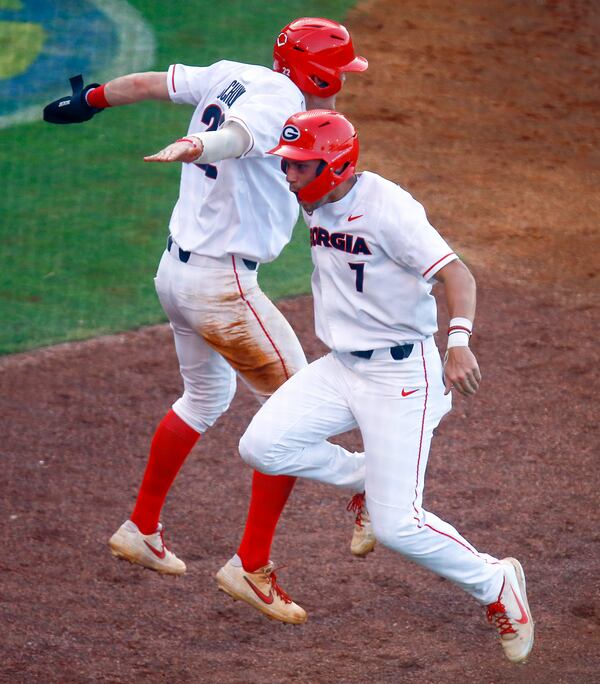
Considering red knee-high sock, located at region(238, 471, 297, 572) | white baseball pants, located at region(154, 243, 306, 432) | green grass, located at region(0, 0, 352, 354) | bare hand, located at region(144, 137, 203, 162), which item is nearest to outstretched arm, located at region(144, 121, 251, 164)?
bare hand, located at region(144, 137, 203, 162)

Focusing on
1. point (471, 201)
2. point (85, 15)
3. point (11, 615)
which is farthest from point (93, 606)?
point (85, 15)

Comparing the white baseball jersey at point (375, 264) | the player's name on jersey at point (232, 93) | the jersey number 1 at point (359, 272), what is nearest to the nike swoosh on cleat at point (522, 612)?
the white baseball jersey at point (375, 264)

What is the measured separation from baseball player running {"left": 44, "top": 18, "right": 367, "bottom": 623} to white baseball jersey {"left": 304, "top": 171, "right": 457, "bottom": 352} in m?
0.40

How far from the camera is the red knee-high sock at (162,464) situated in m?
5.18

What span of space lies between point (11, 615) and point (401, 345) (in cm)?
203

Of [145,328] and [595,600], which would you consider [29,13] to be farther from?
[595,600]

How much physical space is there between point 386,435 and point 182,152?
1231 mm

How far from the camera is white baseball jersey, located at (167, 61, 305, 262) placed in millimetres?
4652

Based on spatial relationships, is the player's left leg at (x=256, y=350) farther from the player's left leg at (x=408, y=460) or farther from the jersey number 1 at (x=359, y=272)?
the jersey number 1 at (x=359, y=272)

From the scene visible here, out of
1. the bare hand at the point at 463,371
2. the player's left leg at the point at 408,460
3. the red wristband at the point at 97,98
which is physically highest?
the red wristband at the point at 97,98

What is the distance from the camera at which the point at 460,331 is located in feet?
13.7

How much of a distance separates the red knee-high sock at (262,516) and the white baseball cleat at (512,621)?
91cm

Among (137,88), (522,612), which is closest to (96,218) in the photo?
(137,88)

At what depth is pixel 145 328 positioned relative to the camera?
7746 millimetres
